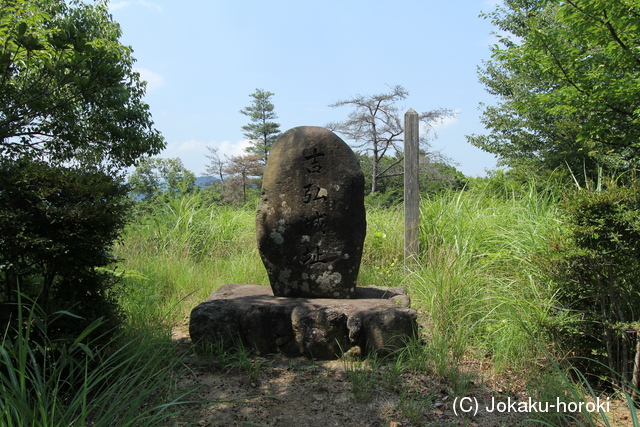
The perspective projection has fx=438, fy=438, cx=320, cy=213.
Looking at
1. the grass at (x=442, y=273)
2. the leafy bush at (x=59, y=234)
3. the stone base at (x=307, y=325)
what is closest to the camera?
the leafy bush at (x=59, y=234)

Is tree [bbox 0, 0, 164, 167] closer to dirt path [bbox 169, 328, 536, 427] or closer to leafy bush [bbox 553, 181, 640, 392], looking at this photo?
dirt path [bbox 169, 328, 536, 427]

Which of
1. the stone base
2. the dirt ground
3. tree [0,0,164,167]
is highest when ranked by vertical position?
tree [0,0,164,167]

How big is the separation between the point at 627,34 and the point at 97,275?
513 cm

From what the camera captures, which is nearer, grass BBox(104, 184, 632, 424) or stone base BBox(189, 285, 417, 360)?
grass BBox(104, 184, 632, 424)

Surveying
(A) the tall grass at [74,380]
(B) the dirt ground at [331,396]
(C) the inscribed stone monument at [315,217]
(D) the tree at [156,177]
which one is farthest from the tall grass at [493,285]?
(D) the tree at [156,177]

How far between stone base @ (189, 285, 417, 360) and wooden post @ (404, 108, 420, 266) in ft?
5.50

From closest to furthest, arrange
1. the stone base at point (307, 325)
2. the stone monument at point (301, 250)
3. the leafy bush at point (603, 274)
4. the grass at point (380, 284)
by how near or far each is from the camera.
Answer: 1. the grass at point (380, 284)
2. the leafy bush at point (603, 274)
3. the stone base at point (307, 325)
4. the stone monument at point (301, 250)

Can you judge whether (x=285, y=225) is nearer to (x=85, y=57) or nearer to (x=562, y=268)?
(x=85, y=57)

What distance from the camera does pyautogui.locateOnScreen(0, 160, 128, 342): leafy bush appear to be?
113 inches

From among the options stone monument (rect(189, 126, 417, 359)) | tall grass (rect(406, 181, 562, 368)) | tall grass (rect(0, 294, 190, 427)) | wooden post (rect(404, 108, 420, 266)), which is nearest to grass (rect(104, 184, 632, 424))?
tall grass (rect(406, 181, 562, 368))

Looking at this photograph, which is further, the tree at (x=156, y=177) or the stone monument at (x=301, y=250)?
the tree at (x=156, y=177)

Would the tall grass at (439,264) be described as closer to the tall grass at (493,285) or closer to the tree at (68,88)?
the tall grass at (493,285)

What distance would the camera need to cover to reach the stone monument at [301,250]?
3926 millimetres

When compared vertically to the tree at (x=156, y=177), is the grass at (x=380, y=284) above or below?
below
